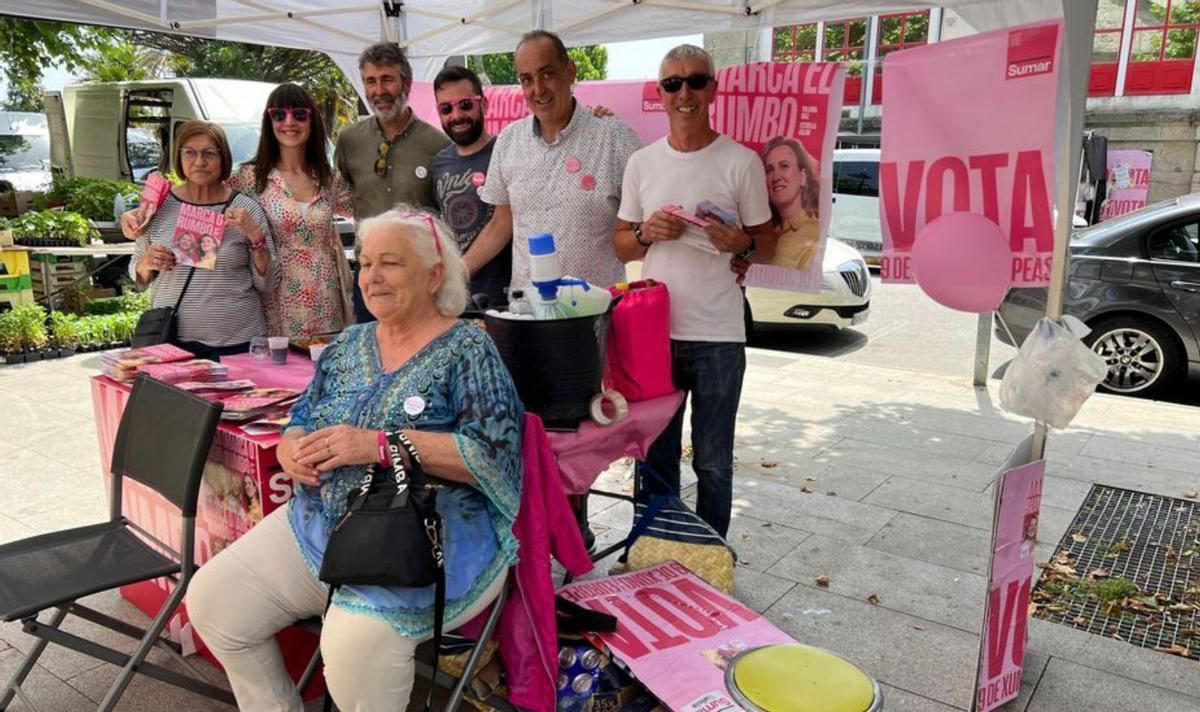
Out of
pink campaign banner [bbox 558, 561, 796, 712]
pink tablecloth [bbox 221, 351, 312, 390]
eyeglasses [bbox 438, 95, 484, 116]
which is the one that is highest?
eyeglasses [bbox 438, 95, 484, 116]

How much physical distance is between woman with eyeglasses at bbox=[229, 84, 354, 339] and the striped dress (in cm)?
8

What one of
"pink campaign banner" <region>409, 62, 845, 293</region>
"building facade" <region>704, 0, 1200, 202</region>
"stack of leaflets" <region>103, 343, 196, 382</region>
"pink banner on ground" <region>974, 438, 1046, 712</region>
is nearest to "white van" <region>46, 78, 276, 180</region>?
"stack of leaflets" <region>103, 343, 196, 382</region>

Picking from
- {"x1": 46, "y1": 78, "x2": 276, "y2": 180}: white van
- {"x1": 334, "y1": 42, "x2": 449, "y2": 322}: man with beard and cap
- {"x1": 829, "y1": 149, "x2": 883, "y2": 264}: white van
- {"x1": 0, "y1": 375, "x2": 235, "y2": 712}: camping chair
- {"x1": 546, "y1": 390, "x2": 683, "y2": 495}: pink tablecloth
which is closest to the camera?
{"x1": 0, "y1": 375, "x2": 235, "y2": 712}: camping chair

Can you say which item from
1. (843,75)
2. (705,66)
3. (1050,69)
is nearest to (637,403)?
(705,66)

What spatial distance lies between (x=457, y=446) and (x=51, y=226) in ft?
24.6

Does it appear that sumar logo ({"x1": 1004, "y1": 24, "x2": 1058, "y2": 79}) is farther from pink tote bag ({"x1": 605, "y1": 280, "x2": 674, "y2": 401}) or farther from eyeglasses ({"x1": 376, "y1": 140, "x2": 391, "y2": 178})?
eyeglasses ({"x1": 376, "y1": 140, "x2": 391, "y2": 178})

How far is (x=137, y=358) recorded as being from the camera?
2.99 metres

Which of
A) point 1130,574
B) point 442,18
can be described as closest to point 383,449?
point 1130,574

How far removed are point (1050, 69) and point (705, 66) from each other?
1.05 meters

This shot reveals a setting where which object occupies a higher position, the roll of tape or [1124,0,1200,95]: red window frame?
[1124,0,1200,95]: red window frame

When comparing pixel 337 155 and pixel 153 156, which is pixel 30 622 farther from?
pixel 153 156

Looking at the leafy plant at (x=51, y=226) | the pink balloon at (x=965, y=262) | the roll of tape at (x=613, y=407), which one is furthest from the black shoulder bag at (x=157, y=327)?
the leafy plant at (x=51, y=226)

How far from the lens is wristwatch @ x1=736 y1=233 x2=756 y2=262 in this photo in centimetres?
288

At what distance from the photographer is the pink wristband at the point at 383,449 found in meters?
2.01
